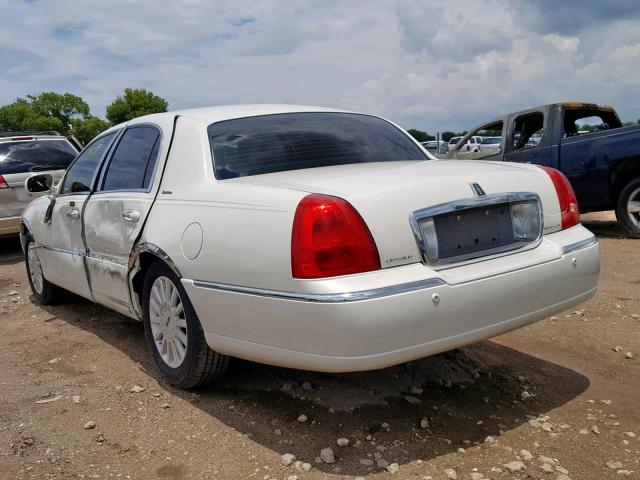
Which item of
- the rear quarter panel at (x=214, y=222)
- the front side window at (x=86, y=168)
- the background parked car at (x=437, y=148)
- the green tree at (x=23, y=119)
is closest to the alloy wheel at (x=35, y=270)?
the front side window at (x=86, y=168)

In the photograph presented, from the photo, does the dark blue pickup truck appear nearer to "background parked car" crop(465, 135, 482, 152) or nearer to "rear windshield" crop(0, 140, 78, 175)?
"background parked car" crop(465, 135, 482, 152)

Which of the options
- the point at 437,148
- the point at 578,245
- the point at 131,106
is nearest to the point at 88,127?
the point at 131,106

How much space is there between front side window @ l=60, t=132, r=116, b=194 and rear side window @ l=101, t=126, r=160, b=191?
26 cm

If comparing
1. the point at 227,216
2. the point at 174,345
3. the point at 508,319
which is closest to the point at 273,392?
the point at 174,345

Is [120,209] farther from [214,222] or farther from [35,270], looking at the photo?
[35,270]

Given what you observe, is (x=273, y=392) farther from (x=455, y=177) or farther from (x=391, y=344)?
(x=455, y=177)

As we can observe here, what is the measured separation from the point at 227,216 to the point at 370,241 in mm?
729

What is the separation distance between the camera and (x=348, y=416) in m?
3.14

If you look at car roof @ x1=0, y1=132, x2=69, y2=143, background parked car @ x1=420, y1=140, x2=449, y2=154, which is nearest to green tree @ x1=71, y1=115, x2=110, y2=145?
background parked car @ x1=420, y1=140, x2=449, y2=154

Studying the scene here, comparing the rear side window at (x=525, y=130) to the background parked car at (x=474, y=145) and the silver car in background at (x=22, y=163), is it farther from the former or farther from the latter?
the silver car in background at (x=22, y=163)

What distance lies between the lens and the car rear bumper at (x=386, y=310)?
2535 millimetres

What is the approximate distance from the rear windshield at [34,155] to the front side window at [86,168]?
14.2ft

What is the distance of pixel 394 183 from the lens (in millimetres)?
2818

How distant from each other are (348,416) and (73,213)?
2583mm
